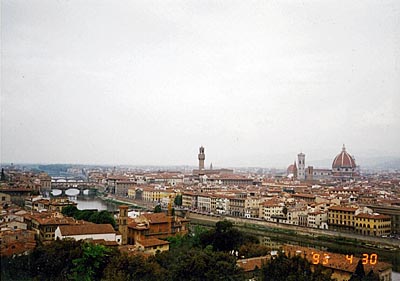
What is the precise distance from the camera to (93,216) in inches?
241

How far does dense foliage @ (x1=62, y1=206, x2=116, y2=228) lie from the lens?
5957mm

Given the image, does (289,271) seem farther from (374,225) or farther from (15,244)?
(374,225)

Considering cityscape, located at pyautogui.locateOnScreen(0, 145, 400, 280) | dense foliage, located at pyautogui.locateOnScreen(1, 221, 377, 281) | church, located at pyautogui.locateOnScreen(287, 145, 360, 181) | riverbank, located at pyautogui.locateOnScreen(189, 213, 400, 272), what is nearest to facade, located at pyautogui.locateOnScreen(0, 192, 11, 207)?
cityscape, located at pyautogui.locateOnScreen(0, 145, 400, 280)

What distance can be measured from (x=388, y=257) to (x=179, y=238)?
2.36 m

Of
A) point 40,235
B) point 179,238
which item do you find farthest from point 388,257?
point 40,235

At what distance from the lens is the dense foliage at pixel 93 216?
5957 millimetres

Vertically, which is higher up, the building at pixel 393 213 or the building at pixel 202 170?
the building at pixel 202 170

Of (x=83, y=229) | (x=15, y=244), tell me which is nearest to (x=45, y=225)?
(x=83, y=229)

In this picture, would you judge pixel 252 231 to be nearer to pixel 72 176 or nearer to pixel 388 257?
pixel 388 257

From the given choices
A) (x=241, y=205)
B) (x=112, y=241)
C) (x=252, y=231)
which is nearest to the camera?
(x=112, y=241)

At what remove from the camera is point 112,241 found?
189 inches

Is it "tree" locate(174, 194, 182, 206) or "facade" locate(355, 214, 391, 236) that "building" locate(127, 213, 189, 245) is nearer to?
A: "facade" locate(355, 214, 391, 236)

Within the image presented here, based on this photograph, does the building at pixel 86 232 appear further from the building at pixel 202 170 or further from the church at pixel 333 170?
the building at pixel 202 170

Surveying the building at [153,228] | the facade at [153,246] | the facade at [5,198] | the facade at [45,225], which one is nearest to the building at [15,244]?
the facade at [45,225]
